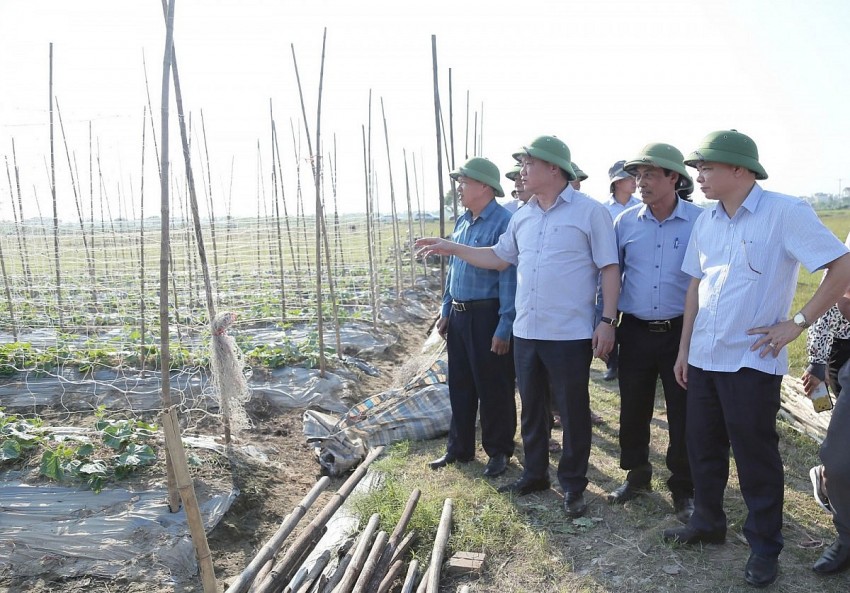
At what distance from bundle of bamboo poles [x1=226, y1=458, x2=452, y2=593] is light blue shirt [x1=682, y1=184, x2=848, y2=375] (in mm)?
1533

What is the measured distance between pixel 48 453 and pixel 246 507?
1.26 metres

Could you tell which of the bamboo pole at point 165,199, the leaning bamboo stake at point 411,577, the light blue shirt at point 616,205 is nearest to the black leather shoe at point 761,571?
the leaning bamboo stake at point 411,577

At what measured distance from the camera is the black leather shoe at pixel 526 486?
129 inches

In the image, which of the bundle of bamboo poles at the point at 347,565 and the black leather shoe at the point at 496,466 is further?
the black leather shoe at the point at 496,466

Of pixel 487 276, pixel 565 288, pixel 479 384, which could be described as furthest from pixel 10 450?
pixel 565 288

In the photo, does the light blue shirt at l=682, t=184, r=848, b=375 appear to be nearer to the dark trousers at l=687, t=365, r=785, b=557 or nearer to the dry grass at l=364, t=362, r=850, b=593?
the dark trousers at l=687, t=365, r=785, b=557

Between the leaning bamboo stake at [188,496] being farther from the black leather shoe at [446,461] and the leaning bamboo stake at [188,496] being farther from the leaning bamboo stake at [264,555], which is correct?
the black leather shoe at [446,461]

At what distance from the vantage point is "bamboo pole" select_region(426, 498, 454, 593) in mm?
2454

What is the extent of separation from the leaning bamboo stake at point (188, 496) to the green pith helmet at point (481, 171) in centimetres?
208

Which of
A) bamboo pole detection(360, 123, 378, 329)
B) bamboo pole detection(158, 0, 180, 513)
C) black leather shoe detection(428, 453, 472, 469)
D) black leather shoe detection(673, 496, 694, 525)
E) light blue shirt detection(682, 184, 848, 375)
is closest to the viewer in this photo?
light blue shirt detection(682, 184, 848, 375)

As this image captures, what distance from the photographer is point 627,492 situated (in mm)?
3197

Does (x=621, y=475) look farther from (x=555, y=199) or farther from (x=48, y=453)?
(x=48, y=453)

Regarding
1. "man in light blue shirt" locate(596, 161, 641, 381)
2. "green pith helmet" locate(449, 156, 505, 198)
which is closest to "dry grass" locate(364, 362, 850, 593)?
"green pith helmet" locate(449, 156, 505, 198)

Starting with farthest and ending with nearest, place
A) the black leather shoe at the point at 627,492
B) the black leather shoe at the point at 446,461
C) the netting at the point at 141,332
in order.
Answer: the netting at the point at 141,332 < the black leather shoe at the point at 446,461 < the black leather shoe at the point at 627,492
